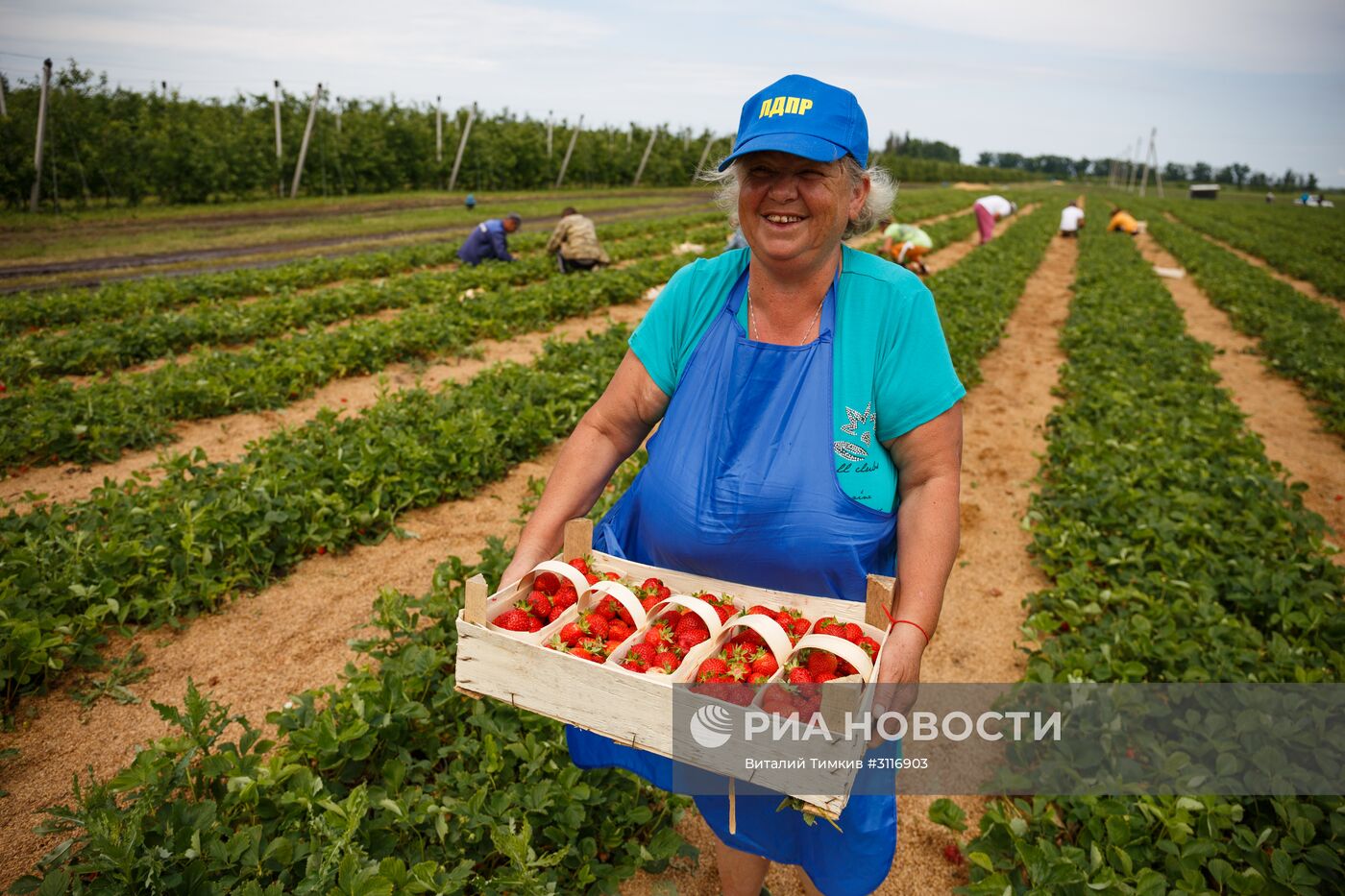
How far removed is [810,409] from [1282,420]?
31.8ft

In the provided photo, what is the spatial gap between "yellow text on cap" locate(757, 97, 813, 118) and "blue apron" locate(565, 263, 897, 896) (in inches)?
16.8

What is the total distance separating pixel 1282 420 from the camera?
8.88 metres

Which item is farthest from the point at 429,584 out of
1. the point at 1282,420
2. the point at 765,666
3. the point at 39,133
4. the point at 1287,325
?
the point at 39,133

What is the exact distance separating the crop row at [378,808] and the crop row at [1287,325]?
9371mm

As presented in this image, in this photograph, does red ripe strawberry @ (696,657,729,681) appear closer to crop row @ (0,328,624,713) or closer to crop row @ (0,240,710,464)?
crop row @ (0,328,624,713)

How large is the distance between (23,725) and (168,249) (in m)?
14.6

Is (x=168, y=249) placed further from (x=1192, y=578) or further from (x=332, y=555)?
(x=1192, y=578)

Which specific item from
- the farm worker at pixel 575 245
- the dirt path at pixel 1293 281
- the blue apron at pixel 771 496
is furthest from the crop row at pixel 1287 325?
the farm worker at pixel 575 245

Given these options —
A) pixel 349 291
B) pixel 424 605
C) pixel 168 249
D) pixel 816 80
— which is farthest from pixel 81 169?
pixel 816 80

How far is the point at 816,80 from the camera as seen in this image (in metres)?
1.75

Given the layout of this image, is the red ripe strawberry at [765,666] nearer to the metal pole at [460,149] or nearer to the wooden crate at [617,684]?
the wooden crate at [617,684]

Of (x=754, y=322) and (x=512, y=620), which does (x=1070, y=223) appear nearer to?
(x=754, y=322)

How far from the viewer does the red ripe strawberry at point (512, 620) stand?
6.04 ft

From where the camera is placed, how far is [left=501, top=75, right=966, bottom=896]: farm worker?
1.78 metres
